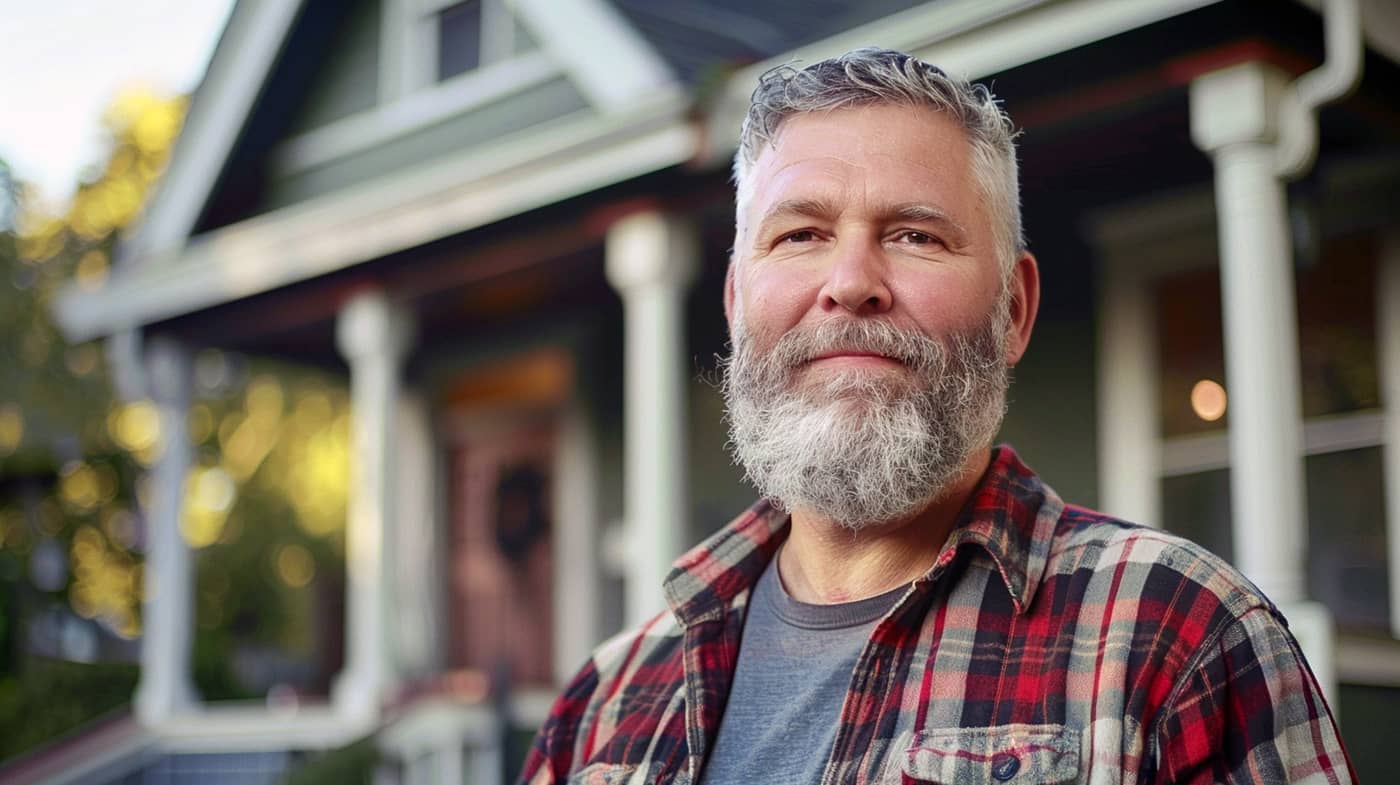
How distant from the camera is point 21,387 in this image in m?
13.0

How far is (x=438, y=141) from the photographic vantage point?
7957mm

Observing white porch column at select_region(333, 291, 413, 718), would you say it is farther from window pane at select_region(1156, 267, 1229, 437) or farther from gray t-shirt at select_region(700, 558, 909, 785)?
gray t-shirt at select_region(700, 558, 909, 785)

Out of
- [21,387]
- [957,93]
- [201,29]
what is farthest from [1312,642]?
[21,387]

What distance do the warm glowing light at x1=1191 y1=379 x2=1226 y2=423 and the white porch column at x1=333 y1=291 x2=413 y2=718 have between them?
3.91 meters

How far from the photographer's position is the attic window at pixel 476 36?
762cm

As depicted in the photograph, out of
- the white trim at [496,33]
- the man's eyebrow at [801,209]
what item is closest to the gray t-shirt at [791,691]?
the man's eyebrow at [801,209]

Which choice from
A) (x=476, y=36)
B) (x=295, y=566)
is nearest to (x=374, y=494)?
(x=476, y=36)

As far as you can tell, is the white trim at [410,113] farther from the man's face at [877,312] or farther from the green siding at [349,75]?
the man's face at [877,312]

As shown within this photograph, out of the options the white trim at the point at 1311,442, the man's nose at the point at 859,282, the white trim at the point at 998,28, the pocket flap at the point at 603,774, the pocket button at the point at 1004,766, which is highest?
the white trim at the point at 998,28

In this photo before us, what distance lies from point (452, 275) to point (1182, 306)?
11.2ft

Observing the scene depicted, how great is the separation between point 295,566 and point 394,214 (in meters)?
12.2

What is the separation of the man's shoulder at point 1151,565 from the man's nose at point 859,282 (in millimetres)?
370

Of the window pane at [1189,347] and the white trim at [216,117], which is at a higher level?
the white trim at [216,117]

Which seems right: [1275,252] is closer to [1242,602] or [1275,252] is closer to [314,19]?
[1242,602]
